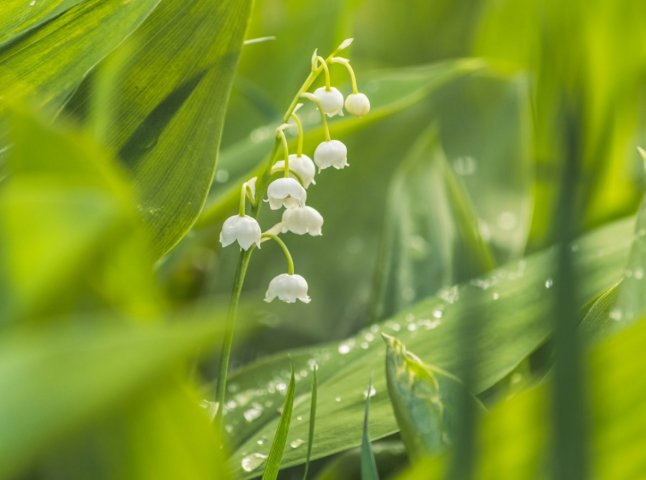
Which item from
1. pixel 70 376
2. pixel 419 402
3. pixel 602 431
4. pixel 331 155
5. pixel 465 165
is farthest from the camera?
pixel 465 165

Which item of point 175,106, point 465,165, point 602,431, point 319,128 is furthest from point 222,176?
point 602,431

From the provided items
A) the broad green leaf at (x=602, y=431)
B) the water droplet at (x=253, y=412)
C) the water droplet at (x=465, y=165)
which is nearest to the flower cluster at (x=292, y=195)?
the water droplet at (x=253, y=412)

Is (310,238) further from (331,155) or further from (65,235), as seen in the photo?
(65,235)

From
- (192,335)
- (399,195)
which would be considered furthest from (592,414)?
(399,195)

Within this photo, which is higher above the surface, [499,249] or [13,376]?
[13,376]

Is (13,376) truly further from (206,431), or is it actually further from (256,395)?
(256,395)

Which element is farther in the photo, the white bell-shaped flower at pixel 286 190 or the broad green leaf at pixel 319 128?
the broad green leaf at pixel 319 128

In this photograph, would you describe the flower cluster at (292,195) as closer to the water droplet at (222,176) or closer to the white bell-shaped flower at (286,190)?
the white bell-shaped flower at (286,190)
